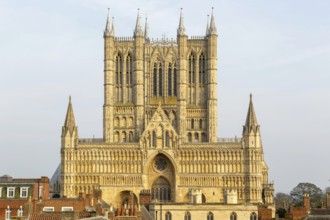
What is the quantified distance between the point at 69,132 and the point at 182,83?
18.0 meters

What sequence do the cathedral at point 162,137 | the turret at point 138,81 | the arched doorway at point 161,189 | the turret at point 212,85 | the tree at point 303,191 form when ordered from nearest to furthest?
1. the cathedral at point 162,137
2. the arched doorway at point 161,189
3. the turret at point 212,85
4. the turret at point 138,81
5. the tree at point 303,191

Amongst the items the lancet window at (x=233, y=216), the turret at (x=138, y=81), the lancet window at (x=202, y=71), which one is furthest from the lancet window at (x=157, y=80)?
the lancet window at (x=233, y=216)

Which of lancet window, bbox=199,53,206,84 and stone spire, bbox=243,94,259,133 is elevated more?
lancet window, bbox=199,53,206,84

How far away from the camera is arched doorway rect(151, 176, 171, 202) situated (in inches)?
4557

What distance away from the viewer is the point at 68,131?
116 m

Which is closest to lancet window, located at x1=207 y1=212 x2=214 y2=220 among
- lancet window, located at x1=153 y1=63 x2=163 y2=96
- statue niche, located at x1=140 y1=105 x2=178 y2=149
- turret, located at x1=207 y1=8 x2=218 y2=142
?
statue niche, located at x1=140 y1=105 x2=178 y2=149

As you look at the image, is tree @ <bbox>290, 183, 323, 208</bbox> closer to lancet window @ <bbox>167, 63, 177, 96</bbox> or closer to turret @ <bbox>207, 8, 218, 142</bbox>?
turret @ <bbox>207, 8, 218, 142</bbox>

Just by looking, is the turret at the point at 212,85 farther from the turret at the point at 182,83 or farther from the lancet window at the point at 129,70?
the lancet window at the point at 129,70

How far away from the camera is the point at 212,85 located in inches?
4756

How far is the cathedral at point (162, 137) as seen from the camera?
11362cm

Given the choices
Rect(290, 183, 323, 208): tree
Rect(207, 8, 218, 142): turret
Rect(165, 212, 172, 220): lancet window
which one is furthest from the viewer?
Rect(290, 183, 323, 208): tree

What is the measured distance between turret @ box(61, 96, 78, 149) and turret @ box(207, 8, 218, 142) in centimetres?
1921

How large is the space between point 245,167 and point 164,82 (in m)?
18.6

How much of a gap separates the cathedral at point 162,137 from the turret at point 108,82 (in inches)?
5.7
